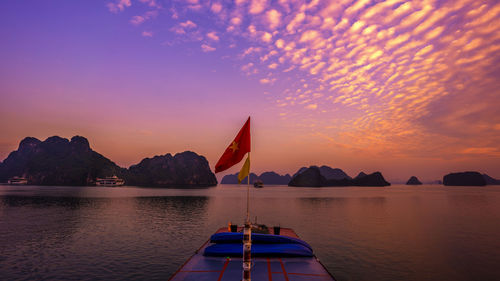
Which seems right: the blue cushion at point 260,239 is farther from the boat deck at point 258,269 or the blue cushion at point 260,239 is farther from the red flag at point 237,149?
the red flag at point 237,149

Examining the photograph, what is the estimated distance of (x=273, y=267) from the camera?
20.2 metres

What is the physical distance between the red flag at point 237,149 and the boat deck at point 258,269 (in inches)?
297

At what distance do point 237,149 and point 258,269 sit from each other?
30.5 feet

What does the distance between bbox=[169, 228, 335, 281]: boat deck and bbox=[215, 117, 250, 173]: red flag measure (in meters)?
7.54

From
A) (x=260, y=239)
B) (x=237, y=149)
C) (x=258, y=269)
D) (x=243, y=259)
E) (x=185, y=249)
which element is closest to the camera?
(x=243, y=259)

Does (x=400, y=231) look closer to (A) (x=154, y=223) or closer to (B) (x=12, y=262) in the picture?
(A) (x=154, y=223)

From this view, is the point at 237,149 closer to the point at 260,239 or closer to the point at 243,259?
the point at 243,259

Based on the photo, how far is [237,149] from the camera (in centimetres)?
1673

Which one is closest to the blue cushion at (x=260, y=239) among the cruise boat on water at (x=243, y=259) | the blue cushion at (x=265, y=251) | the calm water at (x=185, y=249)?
the cruise boat on water at (x=243, y=259)

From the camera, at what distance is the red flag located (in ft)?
53.6

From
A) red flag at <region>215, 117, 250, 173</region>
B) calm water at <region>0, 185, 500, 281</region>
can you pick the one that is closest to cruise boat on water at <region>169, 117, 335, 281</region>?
red flag at <region>215, 117, 250, 173</region>

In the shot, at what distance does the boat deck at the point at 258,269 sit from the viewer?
18.3 metres

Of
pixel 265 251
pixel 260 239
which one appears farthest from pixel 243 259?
pixel 260 239

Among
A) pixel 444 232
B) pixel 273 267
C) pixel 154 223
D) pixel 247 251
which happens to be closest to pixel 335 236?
pixel 444 232
